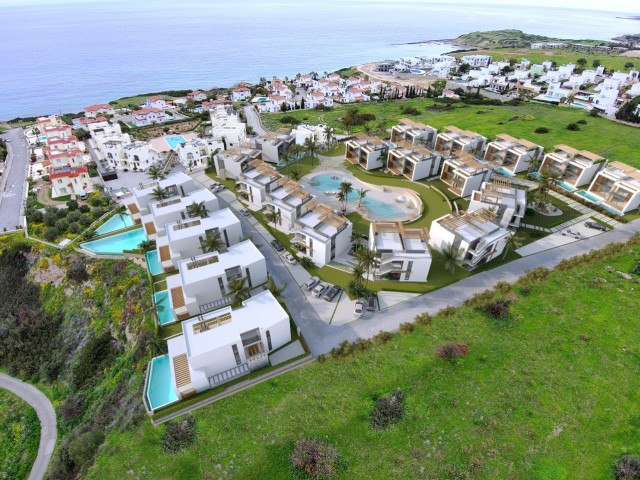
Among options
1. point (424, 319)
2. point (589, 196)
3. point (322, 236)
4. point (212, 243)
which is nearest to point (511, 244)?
point (424, 319)

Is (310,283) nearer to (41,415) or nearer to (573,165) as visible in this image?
(41,415)

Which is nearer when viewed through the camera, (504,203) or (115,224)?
(504,203)

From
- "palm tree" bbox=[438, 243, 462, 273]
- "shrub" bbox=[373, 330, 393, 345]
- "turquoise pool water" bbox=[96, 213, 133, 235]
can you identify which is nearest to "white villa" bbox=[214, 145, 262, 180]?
"turquoise pool water" bbox=[96, 213, 133, 235]

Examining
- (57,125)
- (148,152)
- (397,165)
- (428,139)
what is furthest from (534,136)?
(57,125)

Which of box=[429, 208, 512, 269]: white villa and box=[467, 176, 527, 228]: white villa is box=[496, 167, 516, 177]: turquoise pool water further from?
box=[429, 208, 512, 269]: white villa

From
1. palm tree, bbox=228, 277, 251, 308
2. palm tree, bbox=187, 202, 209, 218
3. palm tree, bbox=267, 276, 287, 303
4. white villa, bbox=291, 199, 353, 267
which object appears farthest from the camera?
palm tree, bbox=187, 202, 209, 218

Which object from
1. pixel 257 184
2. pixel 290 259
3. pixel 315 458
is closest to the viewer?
pixel 315 458

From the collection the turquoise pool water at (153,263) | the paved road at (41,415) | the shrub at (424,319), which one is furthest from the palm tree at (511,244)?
the paved road at (41,415)

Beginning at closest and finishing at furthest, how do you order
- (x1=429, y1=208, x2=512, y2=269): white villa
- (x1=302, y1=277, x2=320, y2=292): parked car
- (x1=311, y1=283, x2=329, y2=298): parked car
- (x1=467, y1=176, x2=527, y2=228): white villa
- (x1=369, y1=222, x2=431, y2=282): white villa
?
(x1=311, y1=283, x2=329, y2=298): parked car
(x1=369, y1=222, x2=431, y2=282): white villa
(x1=302, y1=277, x2=320, y2=292): parked car
(x1=429, y1=208, x2=512, y2=269): white villa
(x1=467, y1=176, x2=527, y2=228): white villa
